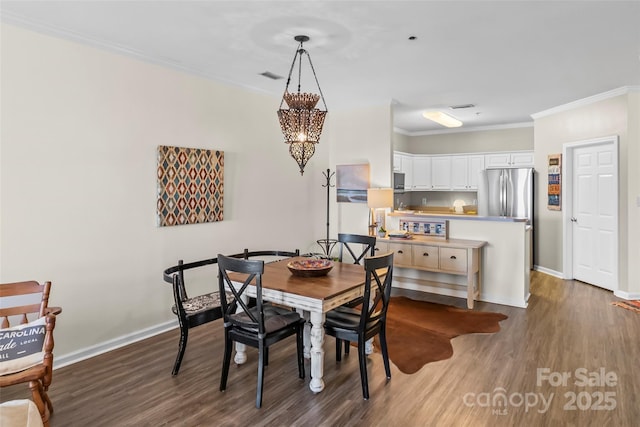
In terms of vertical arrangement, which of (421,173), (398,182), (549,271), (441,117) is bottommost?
(549,271)

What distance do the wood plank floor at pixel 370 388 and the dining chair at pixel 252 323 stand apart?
235mm

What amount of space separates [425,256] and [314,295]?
2.81 meters

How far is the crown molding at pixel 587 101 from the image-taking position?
16.6 feet

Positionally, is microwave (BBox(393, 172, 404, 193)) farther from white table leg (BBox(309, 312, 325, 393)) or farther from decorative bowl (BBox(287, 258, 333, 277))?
white table leg (BBox(309, 312, 325, 393))

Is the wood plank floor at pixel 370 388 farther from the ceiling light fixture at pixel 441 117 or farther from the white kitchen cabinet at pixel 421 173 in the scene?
the white kitchen cabinet at pixel 421 173

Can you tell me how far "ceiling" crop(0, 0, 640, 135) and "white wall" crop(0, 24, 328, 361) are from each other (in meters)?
0.25

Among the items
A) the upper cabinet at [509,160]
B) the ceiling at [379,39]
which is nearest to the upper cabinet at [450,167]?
the upper cabinet at [509,160]

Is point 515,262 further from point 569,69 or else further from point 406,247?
point 569,69

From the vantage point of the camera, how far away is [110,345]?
11.7ft

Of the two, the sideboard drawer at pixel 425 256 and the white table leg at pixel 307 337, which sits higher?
the sideboard drawer at pixel 425 256

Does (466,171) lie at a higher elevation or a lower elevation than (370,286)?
higher

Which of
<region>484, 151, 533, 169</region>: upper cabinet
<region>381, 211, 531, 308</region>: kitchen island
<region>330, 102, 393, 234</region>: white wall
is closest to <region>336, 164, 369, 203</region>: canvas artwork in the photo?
<region>330, 102, 393, 234</region>: white wall

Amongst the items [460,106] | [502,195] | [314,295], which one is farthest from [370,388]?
[502,195]

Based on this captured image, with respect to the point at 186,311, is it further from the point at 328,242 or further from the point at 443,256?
the point at 443,256
